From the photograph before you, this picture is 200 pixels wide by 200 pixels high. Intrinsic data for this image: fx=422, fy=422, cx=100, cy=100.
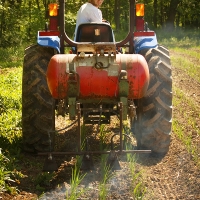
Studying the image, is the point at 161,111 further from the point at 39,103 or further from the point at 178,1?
the point at 178,1

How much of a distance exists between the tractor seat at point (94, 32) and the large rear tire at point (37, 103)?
44 cm

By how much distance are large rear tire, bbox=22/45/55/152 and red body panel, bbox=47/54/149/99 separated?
0.65 metres

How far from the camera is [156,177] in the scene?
416cm

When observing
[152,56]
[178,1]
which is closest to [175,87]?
[152,56]

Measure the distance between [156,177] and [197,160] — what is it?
0.56 m

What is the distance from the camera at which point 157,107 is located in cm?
472

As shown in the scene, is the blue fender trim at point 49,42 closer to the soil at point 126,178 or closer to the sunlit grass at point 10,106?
the soil at point 126,178

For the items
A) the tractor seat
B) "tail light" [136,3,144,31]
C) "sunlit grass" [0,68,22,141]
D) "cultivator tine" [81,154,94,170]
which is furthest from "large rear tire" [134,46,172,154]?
"sunlit grass" [0,68,22,141]

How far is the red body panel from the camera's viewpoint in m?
4.03

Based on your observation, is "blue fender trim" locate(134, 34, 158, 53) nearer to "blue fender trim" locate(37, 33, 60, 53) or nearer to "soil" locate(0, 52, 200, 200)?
"blue fender trim" locate(37, 33, 60, 53)

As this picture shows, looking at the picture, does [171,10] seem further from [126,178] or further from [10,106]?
[126,178]

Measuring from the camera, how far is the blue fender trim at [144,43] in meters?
4.79

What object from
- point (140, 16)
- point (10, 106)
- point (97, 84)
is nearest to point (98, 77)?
point (97, 84)

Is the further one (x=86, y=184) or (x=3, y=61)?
(x=3, y=61)
